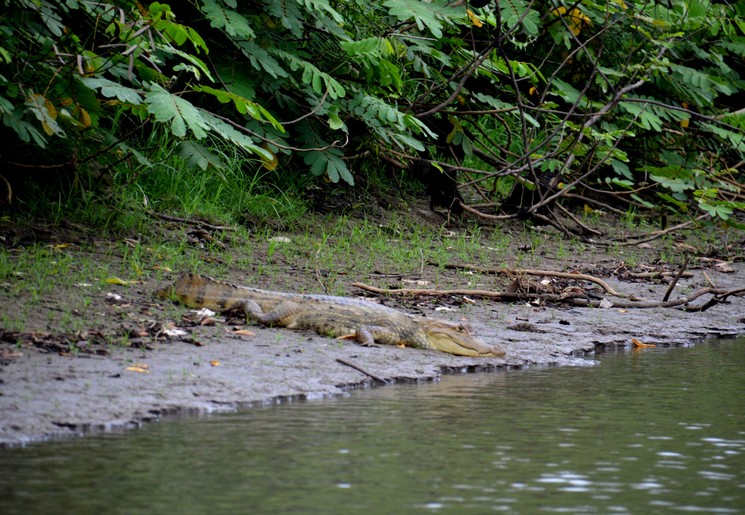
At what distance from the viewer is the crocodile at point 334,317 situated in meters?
6.30

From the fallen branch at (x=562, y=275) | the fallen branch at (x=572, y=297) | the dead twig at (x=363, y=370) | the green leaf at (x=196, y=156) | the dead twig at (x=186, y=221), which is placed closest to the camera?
the dead twig at (x=363, y=370)

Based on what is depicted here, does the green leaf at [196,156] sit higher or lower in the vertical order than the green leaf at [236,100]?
lower

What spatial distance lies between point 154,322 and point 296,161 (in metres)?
5.14

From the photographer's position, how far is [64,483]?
130 inches

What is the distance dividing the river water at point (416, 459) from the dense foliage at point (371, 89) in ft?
10.7

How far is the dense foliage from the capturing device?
735cm

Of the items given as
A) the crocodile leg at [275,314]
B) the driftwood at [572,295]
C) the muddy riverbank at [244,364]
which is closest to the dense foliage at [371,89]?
the crocodile leg at [275,314]

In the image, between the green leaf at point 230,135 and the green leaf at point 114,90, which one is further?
the green leaf at point 230,135

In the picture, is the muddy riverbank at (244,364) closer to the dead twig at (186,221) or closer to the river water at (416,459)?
the river water at (416,459)

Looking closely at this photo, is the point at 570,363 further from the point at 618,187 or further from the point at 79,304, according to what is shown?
the point at 618,187

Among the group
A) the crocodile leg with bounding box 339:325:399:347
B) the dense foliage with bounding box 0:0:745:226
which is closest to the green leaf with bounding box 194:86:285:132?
the dense foliage with bounding box 0:0:745:226

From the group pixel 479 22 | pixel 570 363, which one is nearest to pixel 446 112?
pixel 479 22

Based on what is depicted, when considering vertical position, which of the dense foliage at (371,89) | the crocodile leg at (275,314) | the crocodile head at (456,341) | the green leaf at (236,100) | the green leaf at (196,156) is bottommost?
the crocodile head at (456,341)

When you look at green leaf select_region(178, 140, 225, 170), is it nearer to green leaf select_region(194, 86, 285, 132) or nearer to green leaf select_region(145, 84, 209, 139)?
green leaf select_region(194, 86, 285, 132)
